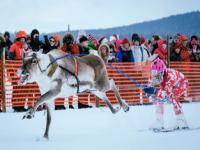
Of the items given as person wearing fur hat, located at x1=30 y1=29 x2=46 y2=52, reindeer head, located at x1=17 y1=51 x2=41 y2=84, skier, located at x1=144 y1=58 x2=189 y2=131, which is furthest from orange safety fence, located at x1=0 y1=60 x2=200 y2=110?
reindeer head, located at x1=17 y1=51 x2=41 y2=84

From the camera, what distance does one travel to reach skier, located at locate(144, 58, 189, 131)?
33.3ft

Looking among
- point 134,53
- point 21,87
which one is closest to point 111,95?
point 134,53

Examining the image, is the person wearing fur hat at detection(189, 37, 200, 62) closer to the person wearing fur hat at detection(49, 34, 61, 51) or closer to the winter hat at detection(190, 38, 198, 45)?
the winter hat at detection(190, 38, 198, 45)

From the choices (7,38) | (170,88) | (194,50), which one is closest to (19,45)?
(7,38)

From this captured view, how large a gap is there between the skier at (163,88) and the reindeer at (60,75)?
3.26ft

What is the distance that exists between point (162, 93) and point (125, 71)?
7095mm

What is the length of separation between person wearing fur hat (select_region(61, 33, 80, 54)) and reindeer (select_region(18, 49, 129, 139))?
2.98 meters

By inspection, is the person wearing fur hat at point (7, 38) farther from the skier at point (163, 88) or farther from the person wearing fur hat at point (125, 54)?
the skier at point (163, 88)

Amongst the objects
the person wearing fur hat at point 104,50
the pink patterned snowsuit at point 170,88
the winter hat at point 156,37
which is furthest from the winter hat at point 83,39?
the pink patterned snowsuit at point 170,88

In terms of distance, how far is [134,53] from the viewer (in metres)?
16.6

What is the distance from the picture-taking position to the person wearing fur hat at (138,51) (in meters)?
16.1

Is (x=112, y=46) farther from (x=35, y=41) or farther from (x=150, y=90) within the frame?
(x=150, y=90)

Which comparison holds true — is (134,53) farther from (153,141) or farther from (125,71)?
(153,141)

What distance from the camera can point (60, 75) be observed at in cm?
953
